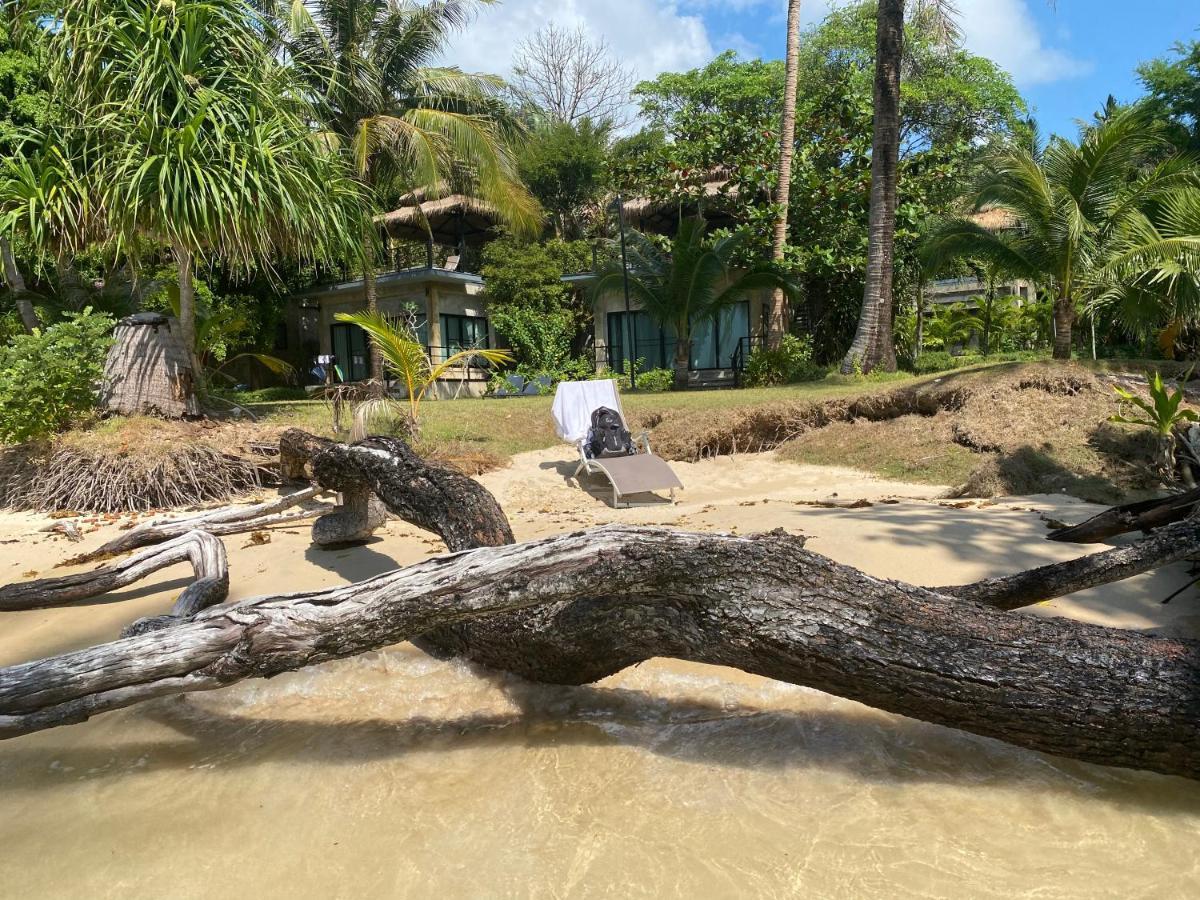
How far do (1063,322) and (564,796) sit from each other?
→ 12.0 meters

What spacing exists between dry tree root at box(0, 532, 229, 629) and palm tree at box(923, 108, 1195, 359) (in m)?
11.5

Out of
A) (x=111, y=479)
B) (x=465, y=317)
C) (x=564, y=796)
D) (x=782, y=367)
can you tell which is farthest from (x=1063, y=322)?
(x=465, y=317)

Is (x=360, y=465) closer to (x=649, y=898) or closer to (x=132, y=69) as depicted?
(x=649, y=898)

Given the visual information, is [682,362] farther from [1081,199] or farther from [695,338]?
[1081,199]

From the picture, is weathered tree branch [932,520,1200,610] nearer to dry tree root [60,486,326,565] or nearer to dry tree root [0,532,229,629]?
dry tree root [0,532,229,629]

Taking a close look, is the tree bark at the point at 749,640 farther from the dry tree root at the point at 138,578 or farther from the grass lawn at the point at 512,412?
the grass lawn at the point at 512,412

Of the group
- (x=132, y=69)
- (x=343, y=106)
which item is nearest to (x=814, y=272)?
(x=343, y=106)

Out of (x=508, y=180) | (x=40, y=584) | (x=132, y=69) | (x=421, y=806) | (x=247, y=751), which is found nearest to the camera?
(x=421, y=806)

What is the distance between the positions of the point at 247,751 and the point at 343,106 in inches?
618

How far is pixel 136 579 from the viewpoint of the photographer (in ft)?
15.2

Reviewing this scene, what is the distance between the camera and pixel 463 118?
1614 cm

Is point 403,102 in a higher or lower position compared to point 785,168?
higher

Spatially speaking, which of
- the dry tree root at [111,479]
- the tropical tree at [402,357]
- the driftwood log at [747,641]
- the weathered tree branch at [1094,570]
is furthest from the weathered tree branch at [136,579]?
the weathered tree branch at [1094,570]

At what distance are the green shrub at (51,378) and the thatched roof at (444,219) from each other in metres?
11.3
